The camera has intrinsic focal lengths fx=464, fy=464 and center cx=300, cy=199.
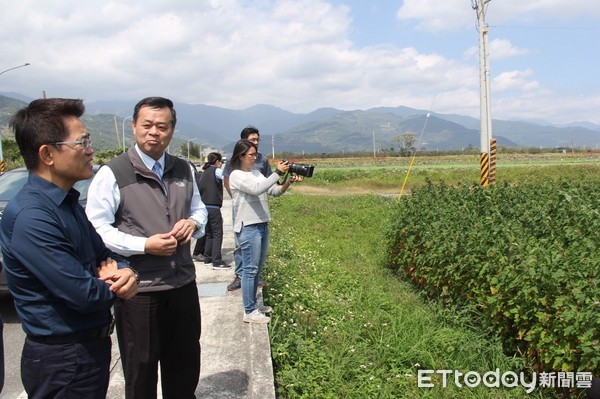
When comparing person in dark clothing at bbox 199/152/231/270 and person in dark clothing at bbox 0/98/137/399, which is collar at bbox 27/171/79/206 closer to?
person in dark clothing at bbox 0/98/137/399

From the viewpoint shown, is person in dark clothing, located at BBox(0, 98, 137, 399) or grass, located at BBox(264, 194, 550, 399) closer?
person in dark clothing, located at BBox(0, 98, 137, 399)

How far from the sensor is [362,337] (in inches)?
176

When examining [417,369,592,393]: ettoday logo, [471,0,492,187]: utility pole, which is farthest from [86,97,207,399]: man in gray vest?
[471,0,492,187]: utility pole

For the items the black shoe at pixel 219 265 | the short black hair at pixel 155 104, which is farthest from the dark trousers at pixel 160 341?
the black shoe at pixel 219 265

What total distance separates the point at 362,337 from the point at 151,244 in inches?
106

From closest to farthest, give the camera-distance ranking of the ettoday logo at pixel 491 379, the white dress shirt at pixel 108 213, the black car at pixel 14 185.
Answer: the white dress shirt at pixel 108 213 < the ettoday logo at pixel 491 379 < the black car at pixel 14 185

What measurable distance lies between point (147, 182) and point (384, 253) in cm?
597

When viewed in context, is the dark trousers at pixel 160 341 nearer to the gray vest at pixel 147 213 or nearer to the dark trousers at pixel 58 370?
the gray vest at pixel 147 213

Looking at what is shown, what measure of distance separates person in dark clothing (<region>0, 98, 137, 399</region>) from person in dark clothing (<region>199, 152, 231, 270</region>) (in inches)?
191

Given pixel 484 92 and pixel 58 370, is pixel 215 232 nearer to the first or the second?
pixel 58 370

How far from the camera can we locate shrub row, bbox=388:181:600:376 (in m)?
3.23

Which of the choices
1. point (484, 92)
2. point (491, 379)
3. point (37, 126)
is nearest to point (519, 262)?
point (491, 379)

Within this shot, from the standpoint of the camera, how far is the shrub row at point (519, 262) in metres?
3.23

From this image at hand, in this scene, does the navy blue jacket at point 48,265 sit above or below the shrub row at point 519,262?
above
